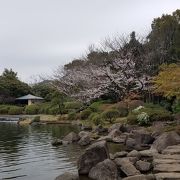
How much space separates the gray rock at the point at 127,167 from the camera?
47.8 feet

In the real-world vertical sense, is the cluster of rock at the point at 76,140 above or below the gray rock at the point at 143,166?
above

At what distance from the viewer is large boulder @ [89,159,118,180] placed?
14125 mm

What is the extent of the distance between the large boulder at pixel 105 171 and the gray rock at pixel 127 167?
0.51 meters

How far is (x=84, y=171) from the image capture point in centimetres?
1546

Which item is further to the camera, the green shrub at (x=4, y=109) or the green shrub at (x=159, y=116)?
the green shrub at (x=4, y=109)

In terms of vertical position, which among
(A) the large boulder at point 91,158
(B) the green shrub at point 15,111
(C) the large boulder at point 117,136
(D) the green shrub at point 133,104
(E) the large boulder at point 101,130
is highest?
(B) the green shrub at point 15,111

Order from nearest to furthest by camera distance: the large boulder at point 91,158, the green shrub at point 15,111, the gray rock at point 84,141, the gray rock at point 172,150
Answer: the large boulder at point 91,158
the gray rock at point 172,150
the gray rock at point 84,141
the green shrub at point 15,111

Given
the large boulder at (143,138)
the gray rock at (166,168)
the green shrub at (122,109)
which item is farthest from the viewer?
the green shrub at (122,109)

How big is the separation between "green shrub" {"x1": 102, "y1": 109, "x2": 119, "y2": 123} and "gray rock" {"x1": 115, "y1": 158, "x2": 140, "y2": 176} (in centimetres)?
1668

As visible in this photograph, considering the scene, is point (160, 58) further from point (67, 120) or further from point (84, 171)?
point (84, 171)

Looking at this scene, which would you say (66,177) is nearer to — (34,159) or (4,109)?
(34,159)

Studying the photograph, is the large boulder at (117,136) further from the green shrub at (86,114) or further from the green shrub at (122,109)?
the green shrub at (86,114)

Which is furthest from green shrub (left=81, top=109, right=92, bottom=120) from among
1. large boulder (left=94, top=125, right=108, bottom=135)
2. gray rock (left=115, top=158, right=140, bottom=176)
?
gray rock (left=115, top=158, right=140, bottom=176)

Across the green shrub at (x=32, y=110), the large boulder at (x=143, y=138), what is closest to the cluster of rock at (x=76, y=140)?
the large boulder at (x=143, y=138)
